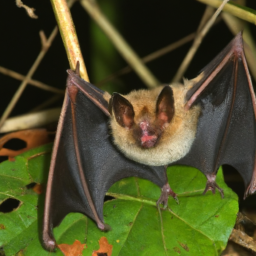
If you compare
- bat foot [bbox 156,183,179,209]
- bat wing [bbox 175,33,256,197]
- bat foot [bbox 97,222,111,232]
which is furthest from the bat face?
bat foot [bbox 97,222,111,232]

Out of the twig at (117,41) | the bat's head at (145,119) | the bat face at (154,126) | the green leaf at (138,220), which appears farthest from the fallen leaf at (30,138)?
the twig at (117,41)

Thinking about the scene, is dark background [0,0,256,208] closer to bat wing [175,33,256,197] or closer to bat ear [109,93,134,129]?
bat wing [175,33,256,197]

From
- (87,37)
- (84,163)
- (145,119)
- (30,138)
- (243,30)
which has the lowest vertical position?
(87,37)

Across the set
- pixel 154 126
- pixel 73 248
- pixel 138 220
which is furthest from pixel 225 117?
pixel 73 248

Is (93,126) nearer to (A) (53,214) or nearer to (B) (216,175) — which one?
(A) (53,214)

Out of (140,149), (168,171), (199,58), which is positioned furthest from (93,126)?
(199,58)

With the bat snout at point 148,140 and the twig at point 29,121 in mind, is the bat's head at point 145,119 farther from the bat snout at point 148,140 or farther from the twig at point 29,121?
the twig at point 29,121

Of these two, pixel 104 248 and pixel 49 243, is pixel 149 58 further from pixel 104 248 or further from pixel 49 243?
pixel 49 243

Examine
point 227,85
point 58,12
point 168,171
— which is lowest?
point 168,171
